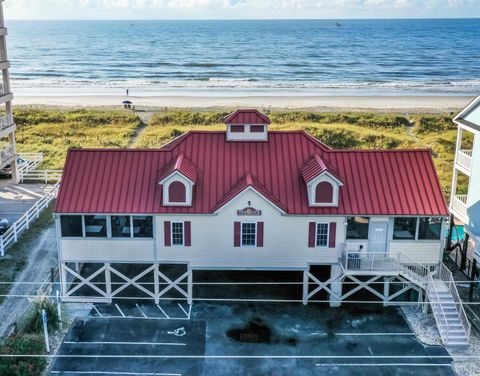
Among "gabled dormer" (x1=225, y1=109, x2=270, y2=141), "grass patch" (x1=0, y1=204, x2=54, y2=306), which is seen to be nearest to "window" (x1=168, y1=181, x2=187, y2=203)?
"gabled dormer" (x1=225, y1=109, x2=270, y2=141)

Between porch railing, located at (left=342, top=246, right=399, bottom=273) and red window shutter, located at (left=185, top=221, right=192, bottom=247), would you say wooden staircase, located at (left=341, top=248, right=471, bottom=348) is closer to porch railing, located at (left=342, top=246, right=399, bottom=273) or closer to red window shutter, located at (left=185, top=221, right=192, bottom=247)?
porch railing, located at (left=342, top=246, right=399, bottom=273)

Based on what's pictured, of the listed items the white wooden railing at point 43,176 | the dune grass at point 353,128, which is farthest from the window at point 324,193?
the white wooden railing at point 43,176

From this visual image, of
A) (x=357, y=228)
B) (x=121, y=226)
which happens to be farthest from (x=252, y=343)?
(x=121, y=226)

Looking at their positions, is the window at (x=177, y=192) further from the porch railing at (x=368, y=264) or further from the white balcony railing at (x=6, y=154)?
the white balcony railing at (x=6, y=154)

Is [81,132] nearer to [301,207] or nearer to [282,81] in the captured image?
[301,207]

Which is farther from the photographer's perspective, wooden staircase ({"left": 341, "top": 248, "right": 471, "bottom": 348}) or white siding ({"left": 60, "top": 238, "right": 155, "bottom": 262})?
white siding ({"left": 60, "top": 238, "right": 155, "bottom": 262})

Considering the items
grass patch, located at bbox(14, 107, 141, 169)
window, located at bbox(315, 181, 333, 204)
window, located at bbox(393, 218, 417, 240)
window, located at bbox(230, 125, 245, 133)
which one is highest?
window, located at bbox(230, 125, 245, 133)
